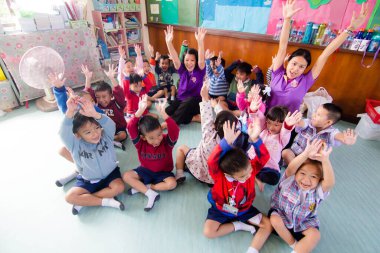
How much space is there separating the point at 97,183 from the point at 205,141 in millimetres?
870

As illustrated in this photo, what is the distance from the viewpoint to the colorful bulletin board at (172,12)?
3.55 m

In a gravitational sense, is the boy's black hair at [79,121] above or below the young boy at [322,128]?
above

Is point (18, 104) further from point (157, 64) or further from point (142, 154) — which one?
point (142, 154)

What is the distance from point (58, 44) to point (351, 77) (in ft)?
13.0

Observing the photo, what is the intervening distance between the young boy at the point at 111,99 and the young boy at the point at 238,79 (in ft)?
4.12

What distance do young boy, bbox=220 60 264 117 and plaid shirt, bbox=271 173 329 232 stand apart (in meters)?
1.43

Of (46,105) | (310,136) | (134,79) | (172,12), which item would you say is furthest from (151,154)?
(172,12)

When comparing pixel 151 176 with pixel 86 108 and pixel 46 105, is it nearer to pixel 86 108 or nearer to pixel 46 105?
pixel 86 108

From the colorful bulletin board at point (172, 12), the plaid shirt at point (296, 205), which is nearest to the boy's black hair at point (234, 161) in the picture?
the plaid shirt at point (296, 205)

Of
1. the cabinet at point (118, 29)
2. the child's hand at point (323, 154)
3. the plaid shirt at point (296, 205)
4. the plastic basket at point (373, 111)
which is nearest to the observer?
the child's hand at point (323, 154)

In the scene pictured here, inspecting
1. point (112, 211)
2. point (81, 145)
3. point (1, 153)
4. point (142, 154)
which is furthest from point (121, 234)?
point (1, 153)

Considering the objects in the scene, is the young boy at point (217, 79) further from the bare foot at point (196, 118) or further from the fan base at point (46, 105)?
the fan base at point (46, 105)

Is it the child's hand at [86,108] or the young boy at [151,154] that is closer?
the child's hand at [86,108]

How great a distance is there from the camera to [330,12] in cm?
237
